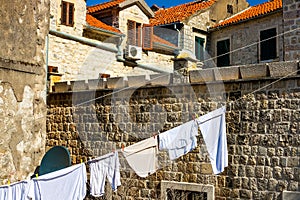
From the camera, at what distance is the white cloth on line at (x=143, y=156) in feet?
25.1

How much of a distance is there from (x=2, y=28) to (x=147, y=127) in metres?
3.62

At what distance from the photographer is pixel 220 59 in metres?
19.5

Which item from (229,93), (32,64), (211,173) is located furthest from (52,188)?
(229,93)

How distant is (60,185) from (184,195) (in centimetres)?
275

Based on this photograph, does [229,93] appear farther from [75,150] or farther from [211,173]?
[75,150]

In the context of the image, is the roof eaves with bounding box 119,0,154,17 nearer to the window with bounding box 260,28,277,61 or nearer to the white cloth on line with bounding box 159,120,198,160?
the window with bounding box 260,28,277,61

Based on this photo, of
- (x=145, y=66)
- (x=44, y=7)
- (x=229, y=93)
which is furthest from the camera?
(x=145, y=66)

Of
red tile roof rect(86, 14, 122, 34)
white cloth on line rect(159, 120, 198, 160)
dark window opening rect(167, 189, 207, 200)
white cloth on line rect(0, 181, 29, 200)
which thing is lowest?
dark window opening rect(167, 189, 207, 200)

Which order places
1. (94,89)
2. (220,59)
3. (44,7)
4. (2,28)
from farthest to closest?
(220,59) → (94,89) → (44,7) → (2,28)

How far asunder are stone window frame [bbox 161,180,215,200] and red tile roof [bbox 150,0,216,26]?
11.7 meters

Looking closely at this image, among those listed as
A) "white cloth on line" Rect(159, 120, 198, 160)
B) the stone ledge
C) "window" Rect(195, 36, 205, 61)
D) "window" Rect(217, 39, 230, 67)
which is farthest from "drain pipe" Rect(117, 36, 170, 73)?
"white cloth on line" Rect(159, 120, 198, 160)

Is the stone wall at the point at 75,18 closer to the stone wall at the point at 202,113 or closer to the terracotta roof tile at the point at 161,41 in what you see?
the terracotta roof tile at the point at 161,41

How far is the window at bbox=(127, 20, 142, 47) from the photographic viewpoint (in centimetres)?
1686

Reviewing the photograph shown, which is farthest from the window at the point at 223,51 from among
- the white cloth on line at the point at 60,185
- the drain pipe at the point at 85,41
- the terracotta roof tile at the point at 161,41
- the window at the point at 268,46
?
the white cloth on line at the point at 60,185
